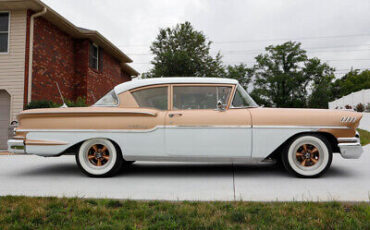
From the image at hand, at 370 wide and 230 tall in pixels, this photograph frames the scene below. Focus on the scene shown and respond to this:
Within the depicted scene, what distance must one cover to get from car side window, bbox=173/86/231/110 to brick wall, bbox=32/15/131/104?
7.86 metres

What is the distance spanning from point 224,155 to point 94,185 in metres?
1.92

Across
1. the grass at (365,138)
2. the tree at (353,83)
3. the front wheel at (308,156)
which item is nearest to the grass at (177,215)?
the front wheel at (308,156)

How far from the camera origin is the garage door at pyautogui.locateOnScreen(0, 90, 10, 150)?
1014 cm

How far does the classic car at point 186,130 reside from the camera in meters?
4.11

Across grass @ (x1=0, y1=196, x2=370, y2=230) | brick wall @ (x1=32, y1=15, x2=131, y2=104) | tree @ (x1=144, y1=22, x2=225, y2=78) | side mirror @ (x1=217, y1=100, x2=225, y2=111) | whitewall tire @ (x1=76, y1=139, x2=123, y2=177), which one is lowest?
grass @ (x1=0, y1=196, x2=370, y2=230)

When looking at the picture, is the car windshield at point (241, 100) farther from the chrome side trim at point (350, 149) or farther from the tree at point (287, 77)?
the tree at point (287, 77)

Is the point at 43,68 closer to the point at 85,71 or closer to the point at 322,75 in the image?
the point at 85,71

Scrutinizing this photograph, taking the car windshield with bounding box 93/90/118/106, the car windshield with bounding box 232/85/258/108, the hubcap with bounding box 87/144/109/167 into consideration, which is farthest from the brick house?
the car windshield with bounding box 232/85/258/108

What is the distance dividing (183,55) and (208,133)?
57.0ft

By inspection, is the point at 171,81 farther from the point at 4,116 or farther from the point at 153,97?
the point at 4,116

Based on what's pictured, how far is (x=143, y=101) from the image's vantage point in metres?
4.44

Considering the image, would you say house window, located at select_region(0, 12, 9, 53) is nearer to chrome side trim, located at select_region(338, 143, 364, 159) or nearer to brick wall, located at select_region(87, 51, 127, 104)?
brick wall, located at select_region(87, 51, 127, 104)

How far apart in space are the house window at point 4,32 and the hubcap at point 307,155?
419 inches

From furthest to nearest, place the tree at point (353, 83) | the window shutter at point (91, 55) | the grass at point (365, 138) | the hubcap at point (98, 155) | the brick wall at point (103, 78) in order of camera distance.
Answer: the tree at point (353, 83) < the window shutter at point (91, 55) < the brick wall at point (103, 78) < the grass at point (365, 138) < the hubcap at point (98, 155)
